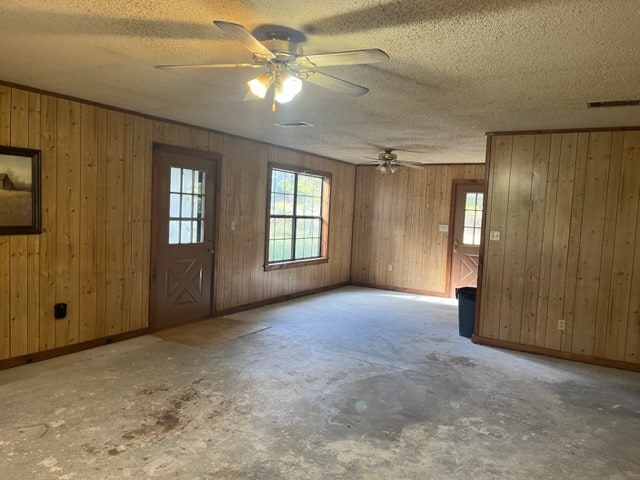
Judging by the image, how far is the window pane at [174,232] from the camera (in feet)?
16.9

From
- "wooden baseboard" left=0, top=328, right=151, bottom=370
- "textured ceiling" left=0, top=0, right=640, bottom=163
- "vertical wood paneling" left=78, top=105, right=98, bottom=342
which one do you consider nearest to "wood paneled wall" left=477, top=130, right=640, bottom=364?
"textured ceiling" left=0, top=0, right=640, bottom=163

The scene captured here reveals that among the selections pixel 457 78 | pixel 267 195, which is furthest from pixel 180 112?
pixel 457 78

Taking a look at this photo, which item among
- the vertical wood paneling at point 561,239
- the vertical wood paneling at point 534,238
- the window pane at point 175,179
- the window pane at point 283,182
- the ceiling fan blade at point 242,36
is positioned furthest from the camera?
the window pane at point 283,182

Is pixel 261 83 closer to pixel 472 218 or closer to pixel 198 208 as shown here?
pixel 198 208

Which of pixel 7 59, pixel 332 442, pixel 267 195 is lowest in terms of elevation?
pixel 332 442

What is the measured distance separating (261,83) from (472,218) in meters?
6.03

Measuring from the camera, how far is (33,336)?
3910 millimetres

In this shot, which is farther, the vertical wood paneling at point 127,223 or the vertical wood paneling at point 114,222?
the vertical wood paneling at point 127,223

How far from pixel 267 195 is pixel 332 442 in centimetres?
427

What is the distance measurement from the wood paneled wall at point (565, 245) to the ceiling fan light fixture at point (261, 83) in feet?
10.6

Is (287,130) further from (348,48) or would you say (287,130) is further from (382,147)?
(348,48)

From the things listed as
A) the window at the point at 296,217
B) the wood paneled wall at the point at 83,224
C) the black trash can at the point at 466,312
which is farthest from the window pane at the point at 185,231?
the black trash can at the point at 466,312

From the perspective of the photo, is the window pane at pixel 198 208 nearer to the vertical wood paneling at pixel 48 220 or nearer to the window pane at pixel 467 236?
the vertical wood paneling at pixel 48 220

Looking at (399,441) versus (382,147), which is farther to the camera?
(382,147)
